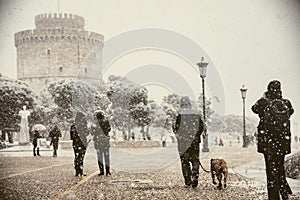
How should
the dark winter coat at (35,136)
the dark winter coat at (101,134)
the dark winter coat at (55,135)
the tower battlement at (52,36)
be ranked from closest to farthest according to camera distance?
the dark winter coat at (101,134), the tower battlement at (52,36), the dark winter coat at (55,135), the dark winter coat at (35,136)

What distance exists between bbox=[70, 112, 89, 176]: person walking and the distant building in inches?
55.1

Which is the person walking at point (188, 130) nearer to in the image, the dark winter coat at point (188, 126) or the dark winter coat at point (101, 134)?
the dark winter coat at point (188, 126)

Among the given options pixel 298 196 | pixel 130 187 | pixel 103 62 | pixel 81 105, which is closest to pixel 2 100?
pixel 81 105

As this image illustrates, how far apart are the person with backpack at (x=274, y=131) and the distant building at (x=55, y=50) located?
438cm

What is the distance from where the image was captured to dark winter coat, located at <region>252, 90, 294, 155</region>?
6895 millimetres

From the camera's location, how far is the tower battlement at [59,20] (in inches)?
413

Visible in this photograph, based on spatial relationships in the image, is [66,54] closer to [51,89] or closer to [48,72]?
[48,72]

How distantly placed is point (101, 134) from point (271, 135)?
3839mm

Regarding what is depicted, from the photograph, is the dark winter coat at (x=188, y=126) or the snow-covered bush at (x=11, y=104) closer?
the dark winter coat at (x=188, y=126)

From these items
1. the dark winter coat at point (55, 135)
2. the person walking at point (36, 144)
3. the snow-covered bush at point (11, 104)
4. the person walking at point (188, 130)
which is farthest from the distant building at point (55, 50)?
the person walking at point (188, 130)

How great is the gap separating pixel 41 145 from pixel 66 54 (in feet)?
11.4

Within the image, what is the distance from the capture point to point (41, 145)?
17562 mm

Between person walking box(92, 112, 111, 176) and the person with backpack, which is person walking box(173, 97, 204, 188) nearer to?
the person with backpack

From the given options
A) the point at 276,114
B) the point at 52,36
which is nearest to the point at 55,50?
the point at 52,36
